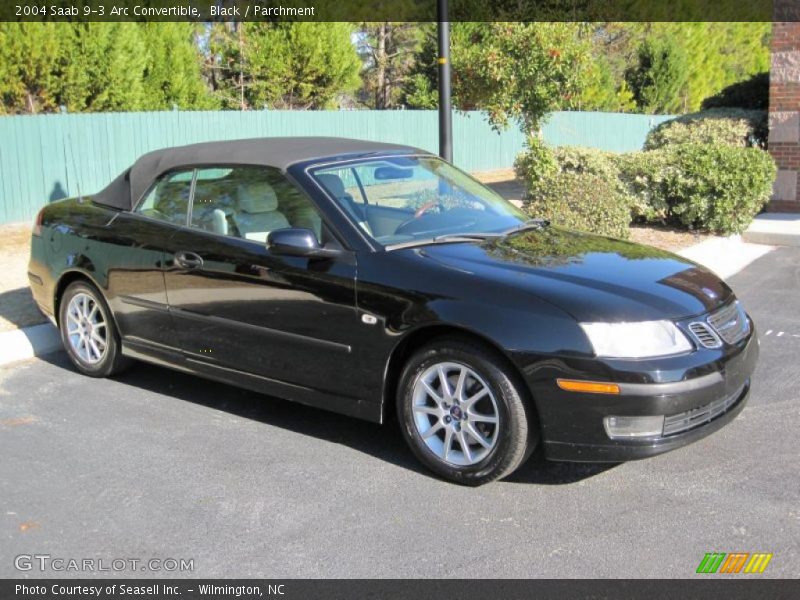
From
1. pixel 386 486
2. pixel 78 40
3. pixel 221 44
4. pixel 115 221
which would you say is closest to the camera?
pixel 386 486

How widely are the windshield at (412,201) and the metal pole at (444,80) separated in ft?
12.0

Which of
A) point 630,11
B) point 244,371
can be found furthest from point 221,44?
point 244,371

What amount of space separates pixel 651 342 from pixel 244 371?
7.75 feet

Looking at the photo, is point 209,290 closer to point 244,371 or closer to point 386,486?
point 244,371

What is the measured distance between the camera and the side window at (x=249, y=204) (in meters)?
5.05

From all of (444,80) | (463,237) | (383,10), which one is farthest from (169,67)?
(463,237)

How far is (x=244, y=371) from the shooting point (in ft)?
16.9

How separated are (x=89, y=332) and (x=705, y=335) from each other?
13.7 ft

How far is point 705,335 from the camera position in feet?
13.9

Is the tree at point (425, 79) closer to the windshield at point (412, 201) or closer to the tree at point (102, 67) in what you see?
the tree at point (102, 67)

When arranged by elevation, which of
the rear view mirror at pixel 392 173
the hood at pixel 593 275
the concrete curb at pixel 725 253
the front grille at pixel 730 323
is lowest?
the concrete curb at pixel 725 253

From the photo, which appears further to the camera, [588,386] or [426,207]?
[426,207]
